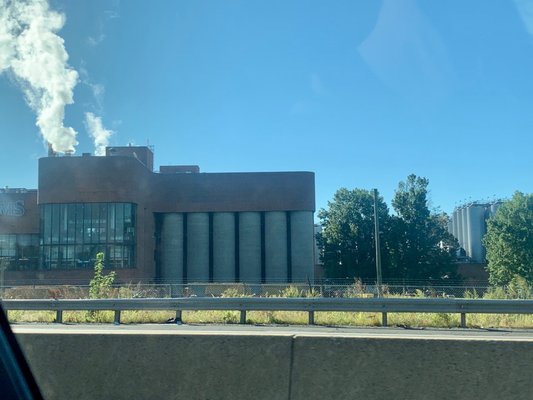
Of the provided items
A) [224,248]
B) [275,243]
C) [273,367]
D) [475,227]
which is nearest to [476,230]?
[475,227]

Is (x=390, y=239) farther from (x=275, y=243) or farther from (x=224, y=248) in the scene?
(x=224, y=248)

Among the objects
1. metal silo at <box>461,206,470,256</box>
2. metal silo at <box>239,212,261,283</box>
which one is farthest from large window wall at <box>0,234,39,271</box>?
metal silo at <box>461,206,470,256</box>

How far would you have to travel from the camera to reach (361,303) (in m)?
13.8

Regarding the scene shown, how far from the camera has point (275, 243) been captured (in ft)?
199

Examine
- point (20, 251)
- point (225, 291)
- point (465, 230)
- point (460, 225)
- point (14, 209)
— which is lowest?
point (225, 291)

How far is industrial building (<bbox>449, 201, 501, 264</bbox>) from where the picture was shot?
229 feet

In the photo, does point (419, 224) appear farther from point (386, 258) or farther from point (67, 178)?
point (67, 178)

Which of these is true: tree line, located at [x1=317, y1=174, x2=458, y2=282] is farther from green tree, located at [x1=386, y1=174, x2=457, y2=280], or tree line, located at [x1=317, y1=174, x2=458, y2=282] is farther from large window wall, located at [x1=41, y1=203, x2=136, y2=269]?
large window wall, located at [x1=41, y1=203, x2=136, y2=269]

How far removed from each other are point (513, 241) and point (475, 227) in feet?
56.3

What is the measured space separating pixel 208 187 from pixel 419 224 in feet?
81.3

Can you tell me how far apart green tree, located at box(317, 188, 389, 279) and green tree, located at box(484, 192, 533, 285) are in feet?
41.9

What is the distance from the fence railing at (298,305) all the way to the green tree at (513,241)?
44151 mm

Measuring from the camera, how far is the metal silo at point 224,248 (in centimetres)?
6100

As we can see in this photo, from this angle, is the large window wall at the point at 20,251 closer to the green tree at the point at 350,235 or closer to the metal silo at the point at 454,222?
the green tree at the point at 350,235
